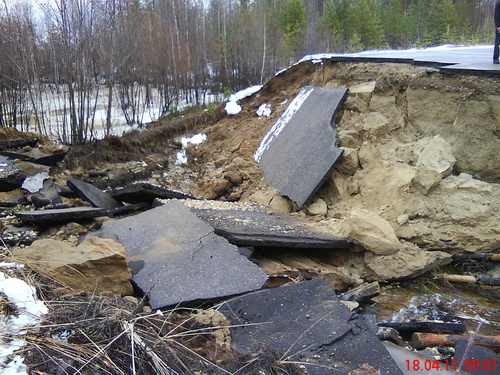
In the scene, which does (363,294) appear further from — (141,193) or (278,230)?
(141,193)

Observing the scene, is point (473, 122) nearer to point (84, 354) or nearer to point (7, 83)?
point (84, 354)

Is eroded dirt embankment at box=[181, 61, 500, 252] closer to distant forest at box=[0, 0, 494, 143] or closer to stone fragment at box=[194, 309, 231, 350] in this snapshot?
stone fragment at box=[194, 309, 231, 350]

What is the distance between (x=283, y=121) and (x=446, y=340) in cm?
528

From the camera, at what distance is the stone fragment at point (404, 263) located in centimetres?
464

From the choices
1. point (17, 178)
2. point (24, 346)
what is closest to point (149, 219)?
point (17, 178)

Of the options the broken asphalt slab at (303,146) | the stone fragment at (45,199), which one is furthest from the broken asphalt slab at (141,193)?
the broken asphalt slab at (303,146)

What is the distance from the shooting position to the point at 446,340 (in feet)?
10.4

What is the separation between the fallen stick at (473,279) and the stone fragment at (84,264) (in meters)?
3.34

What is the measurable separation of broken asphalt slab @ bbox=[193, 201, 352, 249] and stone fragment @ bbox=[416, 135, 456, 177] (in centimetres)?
156

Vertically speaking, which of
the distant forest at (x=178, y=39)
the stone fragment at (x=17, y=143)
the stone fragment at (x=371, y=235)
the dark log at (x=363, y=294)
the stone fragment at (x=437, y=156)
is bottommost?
the dark log at (x=363, y=294)

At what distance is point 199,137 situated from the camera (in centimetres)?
949

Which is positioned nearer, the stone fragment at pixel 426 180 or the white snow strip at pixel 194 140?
the stone fragment at pixel 426 180

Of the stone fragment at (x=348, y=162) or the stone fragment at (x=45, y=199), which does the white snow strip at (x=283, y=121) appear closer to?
the stone fragment at (x=348, y=162)

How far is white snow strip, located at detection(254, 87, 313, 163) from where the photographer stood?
7.61m
